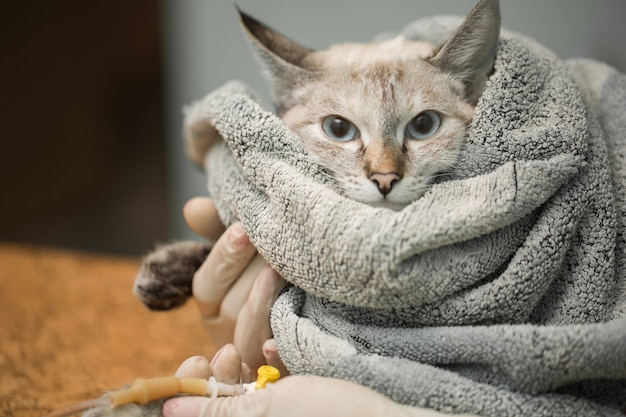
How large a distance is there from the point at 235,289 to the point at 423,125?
477 mm

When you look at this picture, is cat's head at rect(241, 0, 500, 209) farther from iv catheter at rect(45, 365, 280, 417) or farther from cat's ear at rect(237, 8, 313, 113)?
iv catheter at rect(45, 365, 280, 417)

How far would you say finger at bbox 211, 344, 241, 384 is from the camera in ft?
2.79

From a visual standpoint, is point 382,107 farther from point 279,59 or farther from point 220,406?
point 220,406

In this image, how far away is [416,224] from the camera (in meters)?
0.76

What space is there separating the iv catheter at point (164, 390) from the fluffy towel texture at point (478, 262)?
0.22 feet

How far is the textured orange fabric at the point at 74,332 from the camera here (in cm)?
116

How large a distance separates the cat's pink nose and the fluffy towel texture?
7 cm

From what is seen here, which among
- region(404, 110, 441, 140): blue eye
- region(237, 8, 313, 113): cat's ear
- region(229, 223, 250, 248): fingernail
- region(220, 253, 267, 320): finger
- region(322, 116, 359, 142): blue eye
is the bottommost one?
region(220, 253, 267, 320): finger

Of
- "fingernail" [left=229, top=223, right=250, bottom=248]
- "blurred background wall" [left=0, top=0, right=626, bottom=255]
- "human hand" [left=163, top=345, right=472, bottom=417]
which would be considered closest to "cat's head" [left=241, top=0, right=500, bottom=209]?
"fingernail" [left=229, top=223, right=250, bottom=248]

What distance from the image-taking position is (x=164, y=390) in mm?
762

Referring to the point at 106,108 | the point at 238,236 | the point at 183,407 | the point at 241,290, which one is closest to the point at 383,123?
the point at 238,236

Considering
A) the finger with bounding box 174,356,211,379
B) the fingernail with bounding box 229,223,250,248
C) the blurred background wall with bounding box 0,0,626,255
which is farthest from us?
the blurred background wall with bounding box 0,0,626,255

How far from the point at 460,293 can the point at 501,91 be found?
1.06 feet

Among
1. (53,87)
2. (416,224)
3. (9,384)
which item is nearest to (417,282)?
(416,224)
